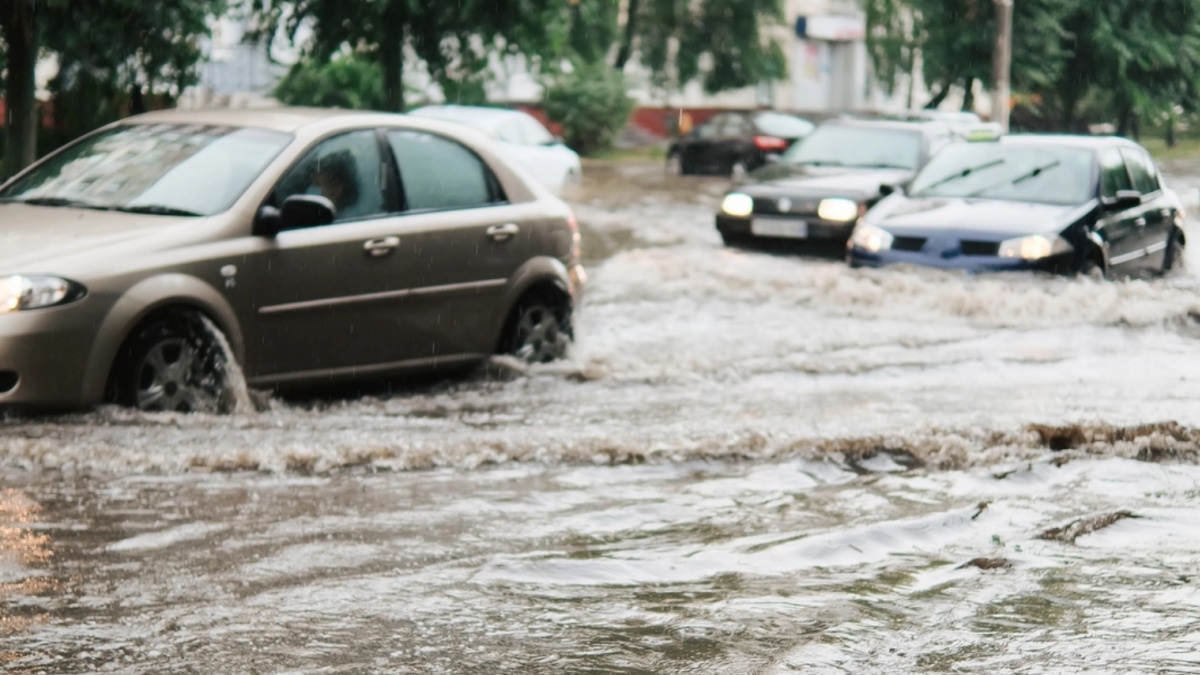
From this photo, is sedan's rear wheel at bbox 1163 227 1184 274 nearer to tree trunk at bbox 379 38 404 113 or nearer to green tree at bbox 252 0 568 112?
green tree at bbox 252 0 568 112

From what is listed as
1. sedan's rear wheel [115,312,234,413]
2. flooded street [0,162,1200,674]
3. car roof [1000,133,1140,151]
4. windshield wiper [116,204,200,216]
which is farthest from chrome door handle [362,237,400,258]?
car roof [1000,133,1140,151]

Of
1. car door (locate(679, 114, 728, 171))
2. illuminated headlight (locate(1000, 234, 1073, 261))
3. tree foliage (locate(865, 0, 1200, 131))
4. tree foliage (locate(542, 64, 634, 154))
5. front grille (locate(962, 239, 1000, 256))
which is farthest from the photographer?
tree foliage (locate(542, 64, 634, 154))

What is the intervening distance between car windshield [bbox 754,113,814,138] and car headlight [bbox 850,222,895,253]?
75.9ft

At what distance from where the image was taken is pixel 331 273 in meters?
8.72

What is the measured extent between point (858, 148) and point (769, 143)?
19005 mm

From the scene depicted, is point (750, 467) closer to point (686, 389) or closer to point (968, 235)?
point (686, 389)

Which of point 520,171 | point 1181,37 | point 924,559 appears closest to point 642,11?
point 1181,37

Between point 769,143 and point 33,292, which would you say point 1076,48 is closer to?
point 769,143

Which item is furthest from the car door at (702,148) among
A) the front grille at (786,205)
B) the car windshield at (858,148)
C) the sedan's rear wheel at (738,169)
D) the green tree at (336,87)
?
the front grille at (786,205)

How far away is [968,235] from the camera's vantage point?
14.8 meters

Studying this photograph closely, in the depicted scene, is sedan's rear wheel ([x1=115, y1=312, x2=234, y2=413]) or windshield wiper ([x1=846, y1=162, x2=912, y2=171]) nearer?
sedan's rear wheel ([x1=115, y1=312, x2=234, y2=413])

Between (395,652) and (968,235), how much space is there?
10.7 metres

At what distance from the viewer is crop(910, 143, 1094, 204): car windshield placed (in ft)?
50.5

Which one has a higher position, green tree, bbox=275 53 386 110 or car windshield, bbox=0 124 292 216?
green tree, bbox=275 53 386 110
